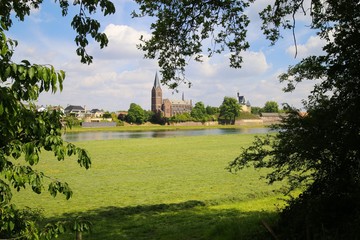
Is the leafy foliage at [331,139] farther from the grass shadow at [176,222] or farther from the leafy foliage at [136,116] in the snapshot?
the leafy foliage at [136,116]

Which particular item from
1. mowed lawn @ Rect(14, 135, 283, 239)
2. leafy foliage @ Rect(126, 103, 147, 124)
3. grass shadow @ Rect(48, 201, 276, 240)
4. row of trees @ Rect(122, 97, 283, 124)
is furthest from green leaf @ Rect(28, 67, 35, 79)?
leafy foliage @ Rect(126, 103, 147, 124)

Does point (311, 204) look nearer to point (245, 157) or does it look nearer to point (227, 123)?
point (245, 157)

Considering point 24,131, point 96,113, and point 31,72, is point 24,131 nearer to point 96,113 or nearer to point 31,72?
point 31,72

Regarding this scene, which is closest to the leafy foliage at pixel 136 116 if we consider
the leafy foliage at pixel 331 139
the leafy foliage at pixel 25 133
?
the leafy foliage at pixel 331 139

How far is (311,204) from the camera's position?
641 cm

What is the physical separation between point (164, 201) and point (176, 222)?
11.9 ft

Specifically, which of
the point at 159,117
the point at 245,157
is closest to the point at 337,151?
the point at 245,157

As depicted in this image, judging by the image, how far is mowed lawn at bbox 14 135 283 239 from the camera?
9820 mm

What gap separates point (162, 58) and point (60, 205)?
848 cm

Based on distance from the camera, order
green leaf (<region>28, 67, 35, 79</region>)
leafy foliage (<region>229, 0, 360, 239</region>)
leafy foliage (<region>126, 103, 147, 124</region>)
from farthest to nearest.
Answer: leafy foliage (<region>126, 103, 147, 124</region>)
leafy foliage (<region>229, 0, 360, 239</region>)
green leaf (<region>28, 67, 35, 79</region>)

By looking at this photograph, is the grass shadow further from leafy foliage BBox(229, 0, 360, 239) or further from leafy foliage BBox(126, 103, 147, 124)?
leafy foliage BBox(126, 103, 147, 124)

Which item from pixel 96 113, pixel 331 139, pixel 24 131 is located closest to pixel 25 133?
pixel 24 131

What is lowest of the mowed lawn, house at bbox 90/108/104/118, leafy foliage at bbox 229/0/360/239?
the mowed lawn

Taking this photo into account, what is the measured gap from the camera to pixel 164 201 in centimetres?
1471
